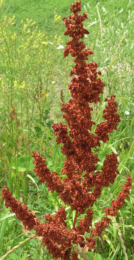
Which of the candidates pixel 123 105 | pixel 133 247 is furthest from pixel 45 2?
pixel 133 247

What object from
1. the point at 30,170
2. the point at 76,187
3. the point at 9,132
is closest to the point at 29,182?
the point at 30,170

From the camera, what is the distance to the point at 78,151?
5.24 feet

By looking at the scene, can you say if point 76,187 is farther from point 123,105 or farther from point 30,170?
point 123,105

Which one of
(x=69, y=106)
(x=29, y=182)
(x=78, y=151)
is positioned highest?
(x=69, y=106)

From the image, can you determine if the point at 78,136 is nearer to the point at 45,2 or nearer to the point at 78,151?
the point at 78,151

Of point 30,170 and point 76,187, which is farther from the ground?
point 76,187

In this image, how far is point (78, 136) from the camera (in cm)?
160

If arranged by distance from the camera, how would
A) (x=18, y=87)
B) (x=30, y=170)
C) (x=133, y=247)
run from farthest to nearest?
1. (x=18, y=87)
2. (x=30, y=170)
3. (x=133, y=247)

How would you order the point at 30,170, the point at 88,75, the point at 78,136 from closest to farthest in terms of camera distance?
the point at 88,75 → the point at 78,136 → the point at 30,170

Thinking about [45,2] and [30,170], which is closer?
[30,170]

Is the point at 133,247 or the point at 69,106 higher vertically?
the point at 69,106

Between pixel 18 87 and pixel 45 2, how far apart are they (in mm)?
9869

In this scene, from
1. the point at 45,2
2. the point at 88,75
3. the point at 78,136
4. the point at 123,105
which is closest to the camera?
the point at 88,75

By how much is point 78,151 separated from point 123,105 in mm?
2364
